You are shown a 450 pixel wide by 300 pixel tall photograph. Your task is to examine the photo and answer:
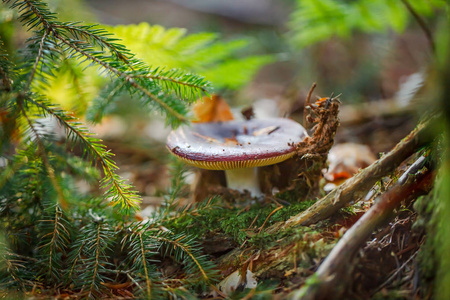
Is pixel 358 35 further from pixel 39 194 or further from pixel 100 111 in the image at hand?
pixel 39 194

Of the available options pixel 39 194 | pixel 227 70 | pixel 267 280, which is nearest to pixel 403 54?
pixel 227 70

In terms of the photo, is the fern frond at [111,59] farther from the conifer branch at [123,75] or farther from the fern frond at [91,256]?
the fern frond at [91,256]

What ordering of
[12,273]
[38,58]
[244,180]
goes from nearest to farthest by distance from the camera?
1. [38,58]
2. [12,273]
3. [244,180]

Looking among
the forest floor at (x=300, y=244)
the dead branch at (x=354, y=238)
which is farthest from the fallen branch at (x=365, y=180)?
the dead branch at (x=354, y=238)

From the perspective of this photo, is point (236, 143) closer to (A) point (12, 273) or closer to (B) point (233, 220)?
(B) point (233, 220)

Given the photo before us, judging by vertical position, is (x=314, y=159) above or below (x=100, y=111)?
below

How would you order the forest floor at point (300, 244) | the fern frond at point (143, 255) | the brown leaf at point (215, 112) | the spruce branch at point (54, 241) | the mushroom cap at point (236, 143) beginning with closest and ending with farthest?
the forest floor at point (300, 244) < the fern frond at point (143, 255) < the spruce branch at point (54, 241) < the mushroom cap at point (236, 143) < the brown leaf at point (215, 112)

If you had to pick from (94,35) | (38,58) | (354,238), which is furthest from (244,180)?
(38,58)
